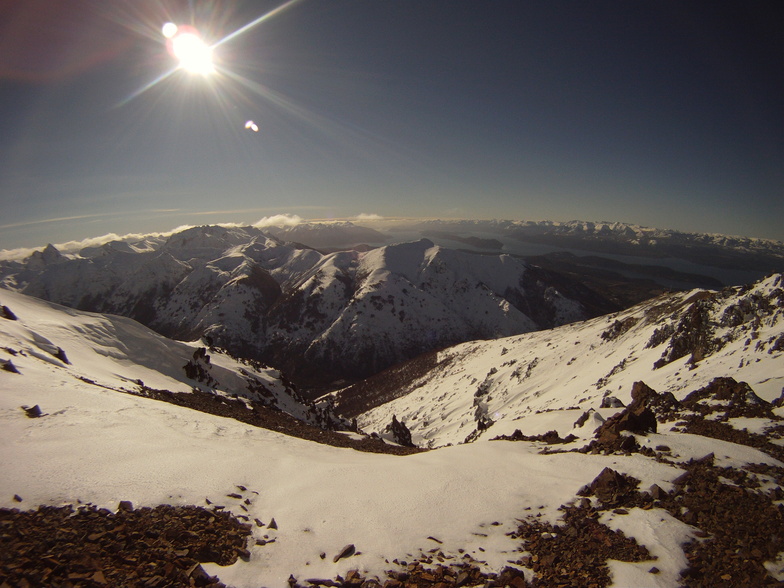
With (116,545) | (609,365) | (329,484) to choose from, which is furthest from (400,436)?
(116,545)

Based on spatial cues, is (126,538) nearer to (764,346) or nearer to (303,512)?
(303,512)

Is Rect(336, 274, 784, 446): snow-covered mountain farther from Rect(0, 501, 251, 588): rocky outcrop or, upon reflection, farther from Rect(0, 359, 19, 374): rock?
Rect(0, 359, 19, 374): rock

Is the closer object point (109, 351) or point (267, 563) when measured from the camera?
point (267, 563)

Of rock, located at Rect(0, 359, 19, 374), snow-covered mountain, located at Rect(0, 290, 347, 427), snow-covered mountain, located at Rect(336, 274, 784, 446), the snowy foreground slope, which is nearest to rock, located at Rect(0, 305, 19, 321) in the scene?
snow-covered mountain, located at Rect(0, 290, 347, 427)

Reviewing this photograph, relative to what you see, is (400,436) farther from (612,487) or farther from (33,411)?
(33,411)

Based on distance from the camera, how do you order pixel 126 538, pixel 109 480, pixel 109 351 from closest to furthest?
pixel 126 538
pixel 109 480
pixel 109 351

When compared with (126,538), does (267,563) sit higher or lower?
lower

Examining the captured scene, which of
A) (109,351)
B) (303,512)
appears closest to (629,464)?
(303,512)
